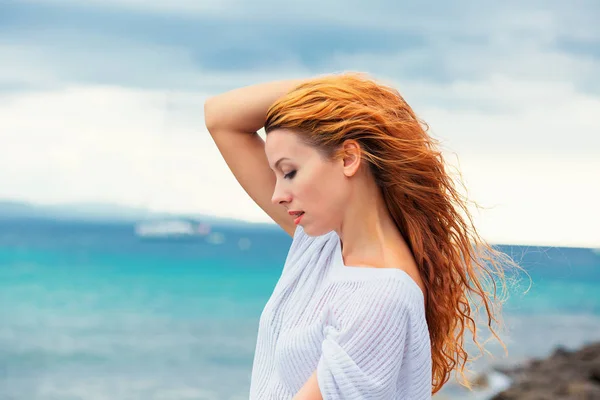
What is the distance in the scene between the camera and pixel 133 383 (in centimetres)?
1628

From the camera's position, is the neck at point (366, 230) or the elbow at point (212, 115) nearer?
the neck at point (366, 230)

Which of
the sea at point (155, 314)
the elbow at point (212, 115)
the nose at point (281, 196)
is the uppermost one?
the elbow at point (212, 115)

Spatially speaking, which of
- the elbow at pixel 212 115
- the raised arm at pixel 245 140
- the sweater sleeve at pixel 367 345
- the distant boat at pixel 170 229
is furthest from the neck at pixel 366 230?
the distant boat at pixel 170 229

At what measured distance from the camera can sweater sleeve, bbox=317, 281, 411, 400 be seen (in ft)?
6.09

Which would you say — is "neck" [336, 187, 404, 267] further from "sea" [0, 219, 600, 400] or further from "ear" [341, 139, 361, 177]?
"sea" [0, 219, 600, 400]

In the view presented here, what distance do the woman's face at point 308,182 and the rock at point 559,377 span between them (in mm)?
8116

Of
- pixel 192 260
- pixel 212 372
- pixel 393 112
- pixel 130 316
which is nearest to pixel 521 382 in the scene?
pixel 212 372

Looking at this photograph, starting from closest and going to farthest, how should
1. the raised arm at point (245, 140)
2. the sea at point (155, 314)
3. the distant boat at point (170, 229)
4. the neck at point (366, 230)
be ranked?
the neck at point (366, 230) → the raised arm at point (245, 140) → the sea at point (155, 314) → the distant boat at point (170, 229)

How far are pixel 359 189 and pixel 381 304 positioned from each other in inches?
10.2

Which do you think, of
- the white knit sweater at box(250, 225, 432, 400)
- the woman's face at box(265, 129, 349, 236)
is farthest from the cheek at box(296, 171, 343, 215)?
the white knit sweater at box(250, 225, 432, 400)

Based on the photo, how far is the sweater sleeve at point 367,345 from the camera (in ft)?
6.09

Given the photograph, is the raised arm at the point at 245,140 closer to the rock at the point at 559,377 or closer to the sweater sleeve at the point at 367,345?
the sweater sleeve at the point at 367,345

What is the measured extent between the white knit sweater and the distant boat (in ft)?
116

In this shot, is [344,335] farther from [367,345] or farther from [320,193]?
[320,193]
